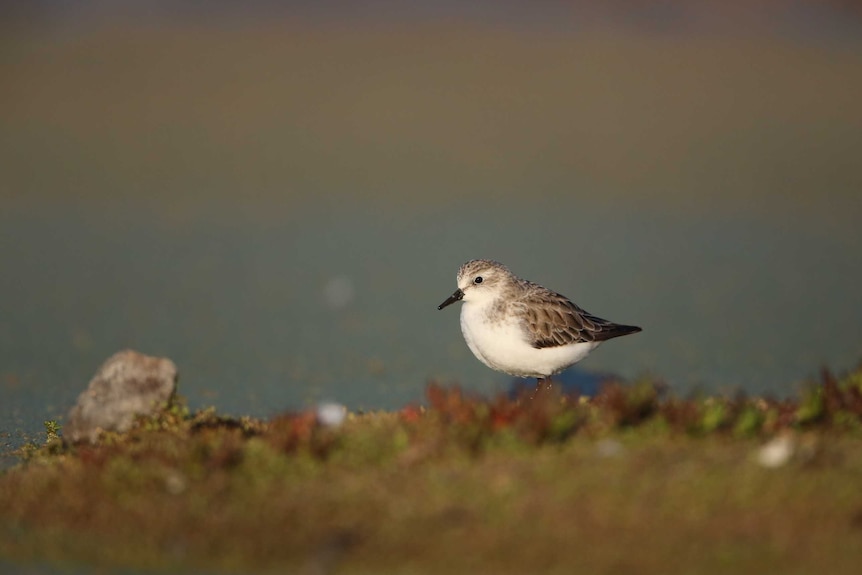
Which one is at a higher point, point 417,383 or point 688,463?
point 417,383

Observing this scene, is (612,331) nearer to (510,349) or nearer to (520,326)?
(520,326)

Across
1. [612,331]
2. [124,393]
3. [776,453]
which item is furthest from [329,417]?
[612,331]

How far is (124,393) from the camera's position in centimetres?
830

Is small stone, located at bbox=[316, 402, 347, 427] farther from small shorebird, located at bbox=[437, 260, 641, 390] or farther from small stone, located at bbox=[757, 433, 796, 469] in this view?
small stone, located at bbox=[757, 433, 796, 469]

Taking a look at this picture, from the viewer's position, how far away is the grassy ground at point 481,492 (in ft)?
20.9

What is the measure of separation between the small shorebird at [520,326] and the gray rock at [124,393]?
7.72 feet

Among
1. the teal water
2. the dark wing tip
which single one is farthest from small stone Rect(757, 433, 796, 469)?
the teal water

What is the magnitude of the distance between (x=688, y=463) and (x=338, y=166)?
14030mm

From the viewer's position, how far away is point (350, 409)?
10.6 meters

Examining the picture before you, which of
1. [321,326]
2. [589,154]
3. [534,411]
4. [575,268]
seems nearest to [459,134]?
[589,154]

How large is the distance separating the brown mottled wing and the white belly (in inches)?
2.4

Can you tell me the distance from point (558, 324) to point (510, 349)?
18.6 inches

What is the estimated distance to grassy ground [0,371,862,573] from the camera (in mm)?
6383

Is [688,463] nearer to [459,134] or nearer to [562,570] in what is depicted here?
[562,570]
